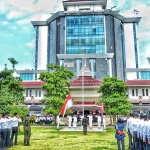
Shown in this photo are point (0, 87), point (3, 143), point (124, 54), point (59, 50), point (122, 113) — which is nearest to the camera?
point (3, 143)

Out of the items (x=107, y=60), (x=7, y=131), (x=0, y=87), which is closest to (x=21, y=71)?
(x=107, y=60)

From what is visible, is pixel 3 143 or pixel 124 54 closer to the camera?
pixel 3 143

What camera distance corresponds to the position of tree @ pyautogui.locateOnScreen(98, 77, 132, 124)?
89.2ft

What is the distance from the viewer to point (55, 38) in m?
63.1

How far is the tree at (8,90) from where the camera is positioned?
93.3 feet

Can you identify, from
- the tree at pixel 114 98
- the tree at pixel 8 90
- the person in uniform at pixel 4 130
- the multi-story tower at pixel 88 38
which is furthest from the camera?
the multi-story tower at pixel 88 38

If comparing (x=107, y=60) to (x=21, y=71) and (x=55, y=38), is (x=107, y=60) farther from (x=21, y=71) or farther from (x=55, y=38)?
(x=21, y=71)

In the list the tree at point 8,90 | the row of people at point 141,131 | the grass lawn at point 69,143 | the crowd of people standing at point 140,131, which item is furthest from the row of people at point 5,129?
the tree at point 8,90

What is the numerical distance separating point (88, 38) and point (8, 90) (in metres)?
34.1

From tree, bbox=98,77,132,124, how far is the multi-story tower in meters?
25.8

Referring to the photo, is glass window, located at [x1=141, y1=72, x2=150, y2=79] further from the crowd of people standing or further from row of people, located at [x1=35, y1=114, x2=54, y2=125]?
the crowd of people standing

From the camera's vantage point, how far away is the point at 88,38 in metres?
59.2

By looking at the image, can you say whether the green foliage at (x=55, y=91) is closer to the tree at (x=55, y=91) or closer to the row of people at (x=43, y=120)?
the tree at (x=55, y=91)

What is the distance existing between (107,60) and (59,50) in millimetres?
12664
